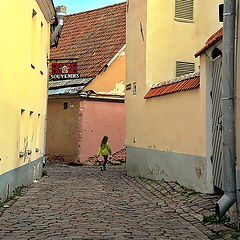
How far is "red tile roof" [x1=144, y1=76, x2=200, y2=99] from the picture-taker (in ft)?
34.8

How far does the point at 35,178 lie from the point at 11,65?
5.58 meters

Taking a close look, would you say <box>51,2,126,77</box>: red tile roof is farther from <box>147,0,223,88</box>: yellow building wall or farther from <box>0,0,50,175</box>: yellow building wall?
<box>0,0,50,175</box>: yellow building wall

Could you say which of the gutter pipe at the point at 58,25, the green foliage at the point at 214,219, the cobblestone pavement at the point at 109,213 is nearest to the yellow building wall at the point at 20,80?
the cobblestone pavement at the point at 109,213

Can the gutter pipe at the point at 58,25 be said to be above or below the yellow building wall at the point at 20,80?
above

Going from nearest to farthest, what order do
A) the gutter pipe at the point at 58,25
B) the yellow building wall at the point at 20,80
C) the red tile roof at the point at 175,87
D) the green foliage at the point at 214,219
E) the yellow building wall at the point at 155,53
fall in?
the green foliage at the point at 214,219 → the yellow building wall at the point at 20,80 → the red tile roof at the point at 175,87 → the yellow building wall at the point at 155,53 → the gutter pipe at the point at 58,25

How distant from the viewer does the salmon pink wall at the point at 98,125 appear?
73.3 ft

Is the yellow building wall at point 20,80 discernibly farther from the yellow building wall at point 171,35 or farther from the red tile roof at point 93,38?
the red tile roof at point 93,38

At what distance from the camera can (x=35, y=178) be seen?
1483cm

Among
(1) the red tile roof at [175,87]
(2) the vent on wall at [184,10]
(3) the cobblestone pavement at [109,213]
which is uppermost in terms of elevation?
(2) the vent on wall at [184,10]

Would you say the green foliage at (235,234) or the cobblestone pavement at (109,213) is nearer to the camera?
the green foliage at (235,234)

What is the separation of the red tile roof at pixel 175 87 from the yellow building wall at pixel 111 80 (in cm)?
823

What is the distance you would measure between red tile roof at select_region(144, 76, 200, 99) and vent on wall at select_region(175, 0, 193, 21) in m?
2.99

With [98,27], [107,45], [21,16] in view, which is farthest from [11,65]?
[98,27]

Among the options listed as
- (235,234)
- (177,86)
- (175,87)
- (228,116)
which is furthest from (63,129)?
(235,234)
